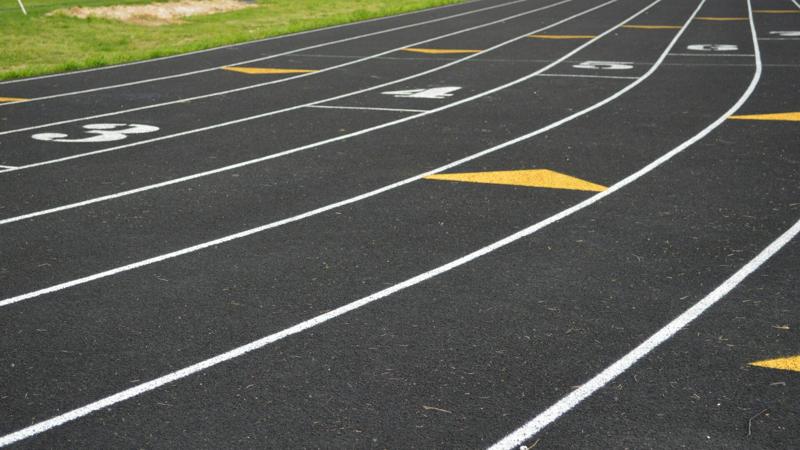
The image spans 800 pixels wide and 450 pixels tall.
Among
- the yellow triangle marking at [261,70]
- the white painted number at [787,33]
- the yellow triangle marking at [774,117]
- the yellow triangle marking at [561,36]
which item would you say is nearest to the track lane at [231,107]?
the yellow triangle marking at [261,70]

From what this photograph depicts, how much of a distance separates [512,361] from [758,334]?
1.46 metres

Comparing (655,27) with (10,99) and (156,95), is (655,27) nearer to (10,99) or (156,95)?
(156,95)

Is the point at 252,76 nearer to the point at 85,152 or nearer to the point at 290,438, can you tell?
the point at 85,152

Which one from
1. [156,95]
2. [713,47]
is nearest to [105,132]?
[156,95]

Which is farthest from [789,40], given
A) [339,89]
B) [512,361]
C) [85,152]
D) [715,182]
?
[512,361]

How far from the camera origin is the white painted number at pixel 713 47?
1616cm

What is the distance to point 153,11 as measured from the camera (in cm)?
2428

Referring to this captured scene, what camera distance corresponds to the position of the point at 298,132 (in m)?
A: 10.5

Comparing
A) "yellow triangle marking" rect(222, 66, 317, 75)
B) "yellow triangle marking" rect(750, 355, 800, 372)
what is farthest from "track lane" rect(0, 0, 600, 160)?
"yellow triangle marking" rect(750, 355, 800, 372)

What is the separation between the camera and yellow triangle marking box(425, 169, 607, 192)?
7.98 metres

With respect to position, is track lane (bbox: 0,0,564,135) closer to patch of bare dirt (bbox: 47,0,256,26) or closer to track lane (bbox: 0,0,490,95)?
track lane (bbox: 0,0,490,95)

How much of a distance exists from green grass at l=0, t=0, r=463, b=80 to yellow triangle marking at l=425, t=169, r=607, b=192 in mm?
10364

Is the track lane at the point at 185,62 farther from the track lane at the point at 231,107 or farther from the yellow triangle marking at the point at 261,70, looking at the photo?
the track lane at the point at 231,107

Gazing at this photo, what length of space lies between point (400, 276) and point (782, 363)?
8.11 feet
